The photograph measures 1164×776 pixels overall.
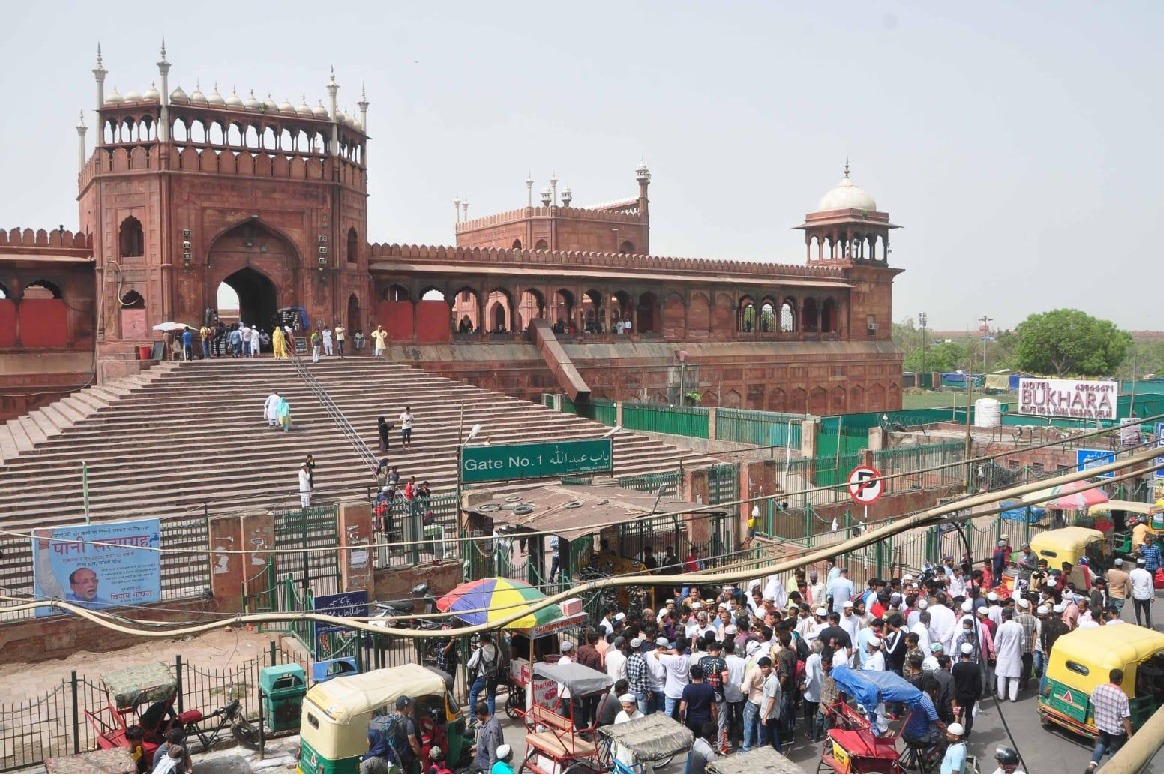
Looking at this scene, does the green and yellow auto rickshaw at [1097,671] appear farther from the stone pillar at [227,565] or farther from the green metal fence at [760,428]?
the green metal fence at [760,428]

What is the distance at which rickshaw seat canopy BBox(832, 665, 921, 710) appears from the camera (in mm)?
8008

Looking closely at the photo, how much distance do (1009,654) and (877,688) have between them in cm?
274

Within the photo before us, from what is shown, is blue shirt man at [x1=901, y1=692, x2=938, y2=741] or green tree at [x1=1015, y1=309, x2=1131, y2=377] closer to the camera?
blue shirt man at [x1=901, y1=692, x2=938, y2=741]

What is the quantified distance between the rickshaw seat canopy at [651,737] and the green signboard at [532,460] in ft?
24.6

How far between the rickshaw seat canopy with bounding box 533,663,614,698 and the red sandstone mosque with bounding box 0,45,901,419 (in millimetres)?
18231

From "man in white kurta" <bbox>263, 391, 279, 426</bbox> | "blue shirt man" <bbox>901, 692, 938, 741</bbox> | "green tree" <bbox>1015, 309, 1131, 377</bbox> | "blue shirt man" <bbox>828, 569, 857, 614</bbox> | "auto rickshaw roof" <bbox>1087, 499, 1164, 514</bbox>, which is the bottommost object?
"blue shirt man" <bbox>901, 692, 938, 741</bbox>

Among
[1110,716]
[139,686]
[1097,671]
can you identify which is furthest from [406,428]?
[1110,716]

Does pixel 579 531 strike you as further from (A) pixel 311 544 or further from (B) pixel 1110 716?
(B) pixel 1110 716

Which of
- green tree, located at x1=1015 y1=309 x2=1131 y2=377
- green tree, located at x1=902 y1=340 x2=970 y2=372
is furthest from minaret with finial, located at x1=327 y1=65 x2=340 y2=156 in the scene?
green tree, located at x1=902 y1=340 x2=970 y2=372

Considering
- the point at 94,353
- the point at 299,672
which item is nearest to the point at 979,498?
the point at 299,672

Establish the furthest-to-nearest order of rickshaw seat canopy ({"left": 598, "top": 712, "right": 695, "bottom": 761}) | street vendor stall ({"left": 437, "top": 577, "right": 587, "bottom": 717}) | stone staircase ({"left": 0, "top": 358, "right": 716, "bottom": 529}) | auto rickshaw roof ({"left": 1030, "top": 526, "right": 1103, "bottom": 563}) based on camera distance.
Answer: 1. stone staircase ({"left": 0, "top": 358, "right": 716, "bottom": 529})
2. auto rickshaw roof ({"left": 1030, "top": 526, "right": 1103, "bottom": 563})
3. street vendor stall ({"left": 437, "top": 577, "right": 587, "bottom": 717})
4. rickshaw seat canopy ({"left": 598, "top": 712, "right": 695, "bottom": 761})

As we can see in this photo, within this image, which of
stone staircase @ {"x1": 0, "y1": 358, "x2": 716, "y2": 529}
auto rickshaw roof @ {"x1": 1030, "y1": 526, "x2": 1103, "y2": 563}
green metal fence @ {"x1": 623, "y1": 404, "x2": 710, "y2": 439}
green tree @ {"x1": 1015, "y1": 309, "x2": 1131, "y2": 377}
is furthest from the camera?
green tree @ {"x1": 1015, "y1": 309, "x2": 1131, "y2": 377}

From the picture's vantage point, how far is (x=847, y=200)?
1577 inches

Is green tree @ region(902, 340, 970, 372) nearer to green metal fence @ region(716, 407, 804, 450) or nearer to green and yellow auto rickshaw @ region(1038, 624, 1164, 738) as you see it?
green metal fence @ region(716, 407, 804, 450)
